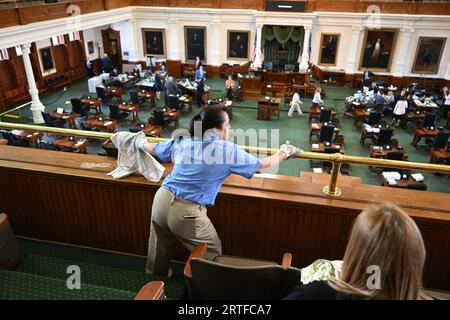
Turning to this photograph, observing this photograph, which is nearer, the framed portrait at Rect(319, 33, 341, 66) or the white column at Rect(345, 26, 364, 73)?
the white column at Rect(345, 26, 364, 73)

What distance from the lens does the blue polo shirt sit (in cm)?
237

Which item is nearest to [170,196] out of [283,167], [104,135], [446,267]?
[104,135]

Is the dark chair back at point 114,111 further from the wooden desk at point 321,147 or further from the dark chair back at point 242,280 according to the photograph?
the dark chair back at point 242,280

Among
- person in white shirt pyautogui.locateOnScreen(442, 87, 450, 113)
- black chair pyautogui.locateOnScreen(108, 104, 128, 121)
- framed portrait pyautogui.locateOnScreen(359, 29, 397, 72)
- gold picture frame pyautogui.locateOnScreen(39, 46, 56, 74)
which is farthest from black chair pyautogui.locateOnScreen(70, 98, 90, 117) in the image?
person in white shirt pyautogui.locateOnScreen(442, 87, 450, 113)

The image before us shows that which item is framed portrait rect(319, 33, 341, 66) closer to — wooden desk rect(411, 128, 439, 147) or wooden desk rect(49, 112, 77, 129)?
wooden desk rect(411, 128, 439, 147)

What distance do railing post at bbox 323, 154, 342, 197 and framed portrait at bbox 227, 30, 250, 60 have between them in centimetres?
1646

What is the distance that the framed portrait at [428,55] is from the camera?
1636 centimetres

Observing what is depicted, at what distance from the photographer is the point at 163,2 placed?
1803 centimetres

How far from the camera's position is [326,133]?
33.8 ft

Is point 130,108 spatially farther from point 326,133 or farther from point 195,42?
point 195,42

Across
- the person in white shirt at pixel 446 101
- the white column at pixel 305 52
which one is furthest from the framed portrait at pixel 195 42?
the person in white shirt at pixel 446 101

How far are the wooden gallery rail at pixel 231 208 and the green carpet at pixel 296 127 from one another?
6.22 meters
